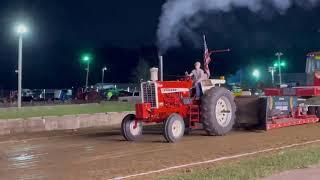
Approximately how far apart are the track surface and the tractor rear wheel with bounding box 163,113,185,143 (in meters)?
0.27

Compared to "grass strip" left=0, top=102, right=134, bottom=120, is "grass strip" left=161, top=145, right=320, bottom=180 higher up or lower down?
lower down

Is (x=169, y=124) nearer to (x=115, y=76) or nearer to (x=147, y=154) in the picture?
(x=147, y=154)

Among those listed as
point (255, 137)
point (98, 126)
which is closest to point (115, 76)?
point (98, 126)

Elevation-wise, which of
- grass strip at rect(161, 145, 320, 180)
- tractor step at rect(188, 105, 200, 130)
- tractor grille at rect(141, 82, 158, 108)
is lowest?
grass strip at rect(161, 145, 320, 180)

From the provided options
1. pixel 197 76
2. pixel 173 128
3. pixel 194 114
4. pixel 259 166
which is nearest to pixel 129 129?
pixel 173 128

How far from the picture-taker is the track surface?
12.2 metres

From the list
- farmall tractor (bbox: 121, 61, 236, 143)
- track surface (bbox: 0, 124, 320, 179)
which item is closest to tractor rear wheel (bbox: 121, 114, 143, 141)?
farmall tractor (bbox: 121, 61, 236, 143)

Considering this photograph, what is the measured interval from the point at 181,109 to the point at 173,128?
1.18 meters

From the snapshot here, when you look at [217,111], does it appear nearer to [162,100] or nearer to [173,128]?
[162,100]

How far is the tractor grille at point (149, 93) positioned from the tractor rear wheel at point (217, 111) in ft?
4.92

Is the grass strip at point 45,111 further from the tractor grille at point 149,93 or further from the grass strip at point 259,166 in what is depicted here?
the grass strip at point 259,166

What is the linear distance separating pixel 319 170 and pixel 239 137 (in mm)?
6812

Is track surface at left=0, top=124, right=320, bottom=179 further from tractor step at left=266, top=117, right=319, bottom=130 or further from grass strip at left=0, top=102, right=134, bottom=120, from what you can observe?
grass strip at left=0, top=102, right=134, bottom=120

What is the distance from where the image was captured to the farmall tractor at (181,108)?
1742cm
